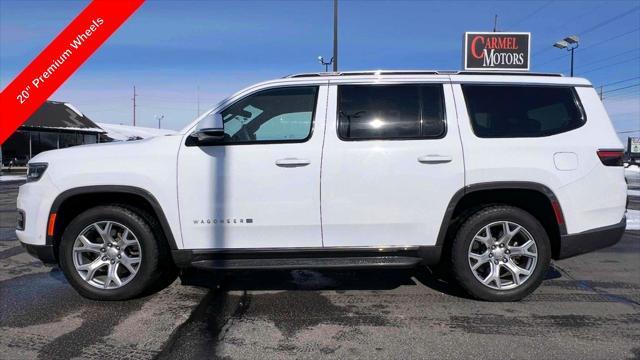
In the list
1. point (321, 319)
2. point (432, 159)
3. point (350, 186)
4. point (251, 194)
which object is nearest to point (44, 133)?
point (251, 194)

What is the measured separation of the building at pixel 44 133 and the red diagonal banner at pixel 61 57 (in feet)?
90.3

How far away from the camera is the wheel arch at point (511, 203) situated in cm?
436

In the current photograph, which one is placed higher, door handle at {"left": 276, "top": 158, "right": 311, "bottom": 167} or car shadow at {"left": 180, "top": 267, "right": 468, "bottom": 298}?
door handle at {"left": 276, "top": 158, "right": 311, "bottom": 167}

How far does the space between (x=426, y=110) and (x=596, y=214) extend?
178 centimetres

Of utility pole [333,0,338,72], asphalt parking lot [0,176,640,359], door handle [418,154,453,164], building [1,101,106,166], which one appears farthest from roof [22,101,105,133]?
door handle [418,154,453,164]

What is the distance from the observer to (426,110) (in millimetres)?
4473

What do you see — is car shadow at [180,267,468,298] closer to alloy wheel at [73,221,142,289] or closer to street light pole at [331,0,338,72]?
alloy wheel at [73,221,142,289]

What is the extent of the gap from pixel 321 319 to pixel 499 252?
1.70 meters

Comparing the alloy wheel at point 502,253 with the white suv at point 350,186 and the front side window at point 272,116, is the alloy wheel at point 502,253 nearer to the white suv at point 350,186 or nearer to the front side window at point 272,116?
the white suv at point 350,186

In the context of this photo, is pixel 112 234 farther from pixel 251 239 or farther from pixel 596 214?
pixel 596 214

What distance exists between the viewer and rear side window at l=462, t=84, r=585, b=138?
14.7 feet

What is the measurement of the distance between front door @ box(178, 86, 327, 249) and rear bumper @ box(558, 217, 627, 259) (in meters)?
2.19

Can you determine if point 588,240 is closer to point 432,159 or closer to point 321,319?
point 432,159

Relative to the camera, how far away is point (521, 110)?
14.9ft
